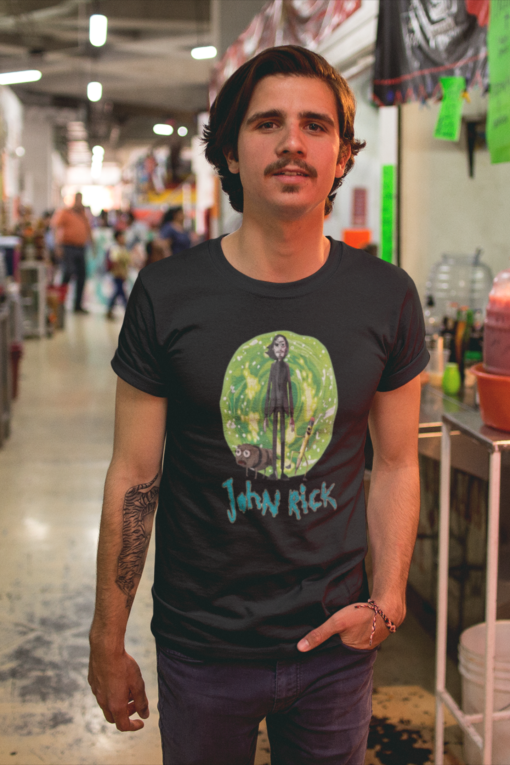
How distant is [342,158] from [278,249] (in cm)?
25

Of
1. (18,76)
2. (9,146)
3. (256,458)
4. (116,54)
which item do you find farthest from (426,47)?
(9,146)

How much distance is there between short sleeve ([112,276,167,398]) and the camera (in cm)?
120

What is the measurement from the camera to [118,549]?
1278mm

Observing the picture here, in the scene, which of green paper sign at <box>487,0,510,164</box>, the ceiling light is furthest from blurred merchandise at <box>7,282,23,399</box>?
the ceiling light

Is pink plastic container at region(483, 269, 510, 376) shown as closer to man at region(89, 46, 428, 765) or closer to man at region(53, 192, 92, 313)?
man at region(89, 46, 428, 765)

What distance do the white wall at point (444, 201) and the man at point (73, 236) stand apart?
8968 mm

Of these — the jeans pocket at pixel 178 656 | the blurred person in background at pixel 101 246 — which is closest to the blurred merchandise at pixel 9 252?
the jeans pocket at pixel 178 656

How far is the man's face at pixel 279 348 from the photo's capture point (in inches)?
46.4

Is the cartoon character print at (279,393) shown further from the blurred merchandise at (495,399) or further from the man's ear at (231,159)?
the blurred merchandise at (495,399)

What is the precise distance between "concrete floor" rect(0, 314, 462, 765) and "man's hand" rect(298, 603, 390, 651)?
126 centimetres

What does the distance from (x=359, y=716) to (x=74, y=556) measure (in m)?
2.77

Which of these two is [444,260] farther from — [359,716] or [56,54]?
[56,54]

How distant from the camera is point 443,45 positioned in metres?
3.04

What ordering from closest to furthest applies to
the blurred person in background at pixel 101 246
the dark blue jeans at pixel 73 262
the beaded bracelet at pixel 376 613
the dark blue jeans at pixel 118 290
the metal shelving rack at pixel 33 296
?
1. the beaded bracelet at pixel 376 613
2. the metal shelving rack at pixel 33 296
3. the dark blue jeans at pixel 73 262
4. the dark blue jeans at pixel 118 290
5. the blurred person in background at pixel 101 246
